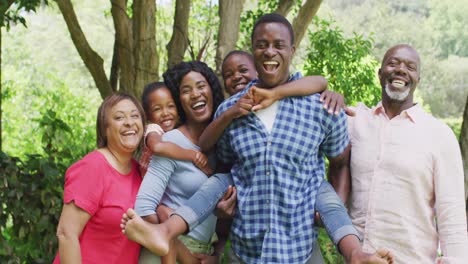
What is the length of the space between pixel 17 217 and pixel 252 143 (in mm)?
2628

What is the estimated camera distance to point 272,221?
2787mm

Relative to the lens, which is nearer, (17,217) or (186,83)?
(186,83)

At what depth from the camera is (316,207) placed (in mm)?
2902

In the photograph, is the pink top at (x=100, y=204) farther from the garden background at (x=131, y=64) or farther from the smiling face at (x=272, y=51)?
the garden background at (x=131, y=64)

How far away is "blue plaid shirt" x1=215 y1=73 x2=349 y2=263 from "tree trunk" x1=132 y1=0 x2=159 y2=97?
108 inches

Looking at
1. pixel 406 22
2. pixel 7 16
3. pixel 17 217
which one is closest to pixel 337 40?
pixel 7 16

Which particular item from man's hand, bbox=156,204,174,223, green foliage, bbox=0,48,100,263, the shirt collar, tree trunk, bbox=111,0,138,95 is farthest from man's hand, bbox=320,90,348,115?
tree trunk, bbox=111,0,138,95

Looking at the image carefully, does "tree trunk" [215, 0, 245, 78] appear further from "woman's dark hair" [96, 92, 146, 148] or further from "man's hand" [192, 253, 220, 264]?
"man's hand" [192, 253, 220, 264]

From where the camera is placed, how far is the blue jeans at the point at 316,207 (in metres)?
2.80

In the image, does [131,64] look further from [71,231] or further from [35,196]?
[71,231]

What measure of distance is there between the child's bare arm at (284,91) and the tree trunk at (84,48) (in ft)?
12.3

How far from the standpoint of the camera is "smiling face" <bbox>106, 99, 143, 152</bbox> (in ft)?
10.2

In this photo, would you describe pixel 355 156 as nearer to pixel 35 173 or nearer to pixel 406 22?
pixel 35 173

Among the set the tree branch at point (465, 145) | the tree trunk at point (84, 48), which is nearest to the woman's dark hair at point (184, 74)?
the tree branch at point (465, 145)
